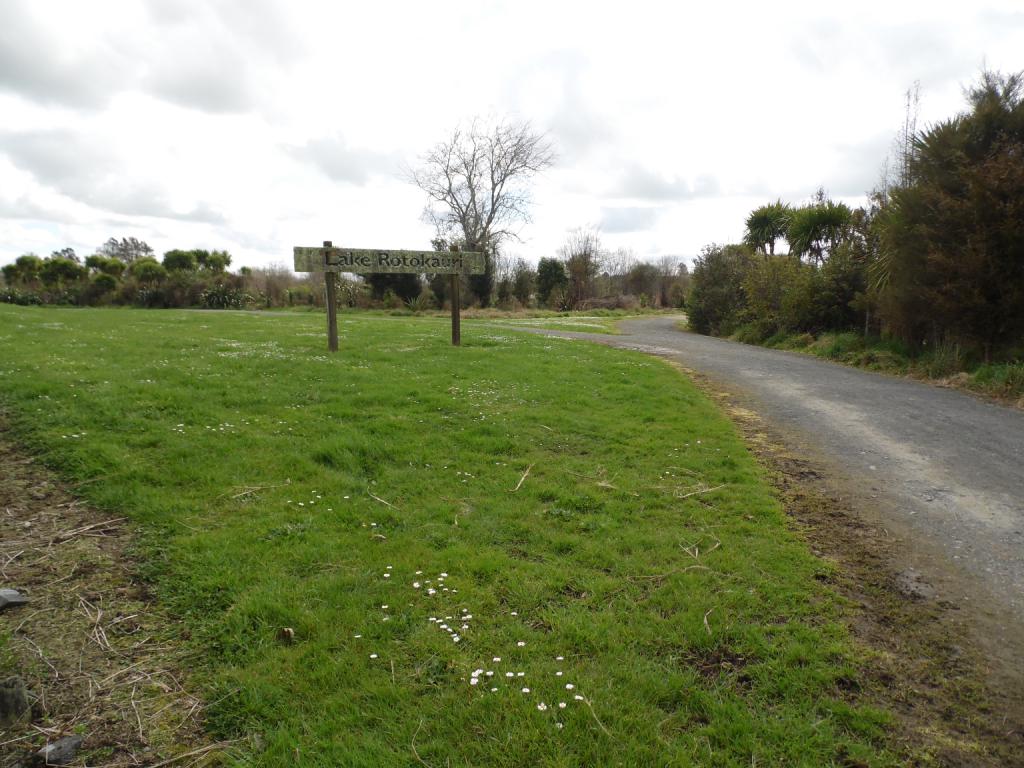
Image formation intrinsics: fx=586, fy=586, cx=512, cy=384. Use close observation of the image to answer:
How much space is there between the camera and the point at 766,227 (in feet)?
96.7

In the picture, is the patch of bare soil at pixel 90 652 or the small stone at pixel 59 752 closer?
the small stone at pixel 59 752

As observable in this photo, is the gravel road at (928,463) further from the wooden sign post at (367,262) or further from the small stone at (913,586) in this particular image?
the wooden sign post at (367,262)

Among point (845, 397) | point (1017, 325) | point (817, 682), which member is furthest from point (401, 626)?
point (1017, 325)

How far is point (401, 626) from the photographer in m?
3.19

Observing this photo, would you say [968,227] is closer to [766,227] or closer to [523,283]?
[766,227]

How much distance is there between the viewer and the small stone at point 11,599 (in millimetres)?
3248

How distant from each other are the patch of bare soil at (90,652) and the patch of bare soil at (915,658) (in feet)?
9.67

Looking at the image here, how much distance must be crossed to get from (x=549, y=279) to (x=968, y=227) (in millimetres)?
32518

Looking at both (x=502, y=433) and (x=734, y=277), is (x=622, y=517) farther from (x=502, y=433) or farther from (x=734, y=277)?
(x=734, y=277)

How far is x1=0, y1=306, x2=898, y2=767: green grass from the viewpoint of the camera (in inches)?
99.2

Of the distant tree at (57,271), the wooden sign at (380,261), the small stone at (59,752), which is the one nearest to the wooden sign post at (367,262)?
the wooden sign at (380,261)

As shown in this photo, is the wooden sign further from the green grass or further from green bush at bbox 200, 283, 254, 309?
green bush at bbox 200, 283, 254, 309

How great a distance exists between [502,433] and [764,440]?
3220 millimetres

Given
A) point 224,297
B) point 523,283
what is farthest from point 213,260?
point 523,283
